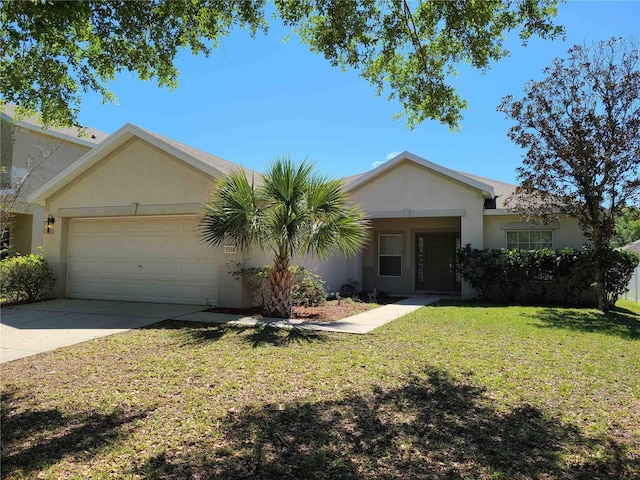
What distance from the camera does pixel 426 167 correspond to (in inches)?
587

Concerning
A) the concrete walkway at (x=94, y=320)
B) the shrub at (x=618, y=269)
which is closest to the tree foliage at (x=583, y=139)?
the shrub at (x=618, y=269)

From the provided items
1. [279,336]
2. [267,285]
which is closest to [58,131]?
[267,285]

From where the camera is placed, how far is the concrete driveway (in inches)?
289

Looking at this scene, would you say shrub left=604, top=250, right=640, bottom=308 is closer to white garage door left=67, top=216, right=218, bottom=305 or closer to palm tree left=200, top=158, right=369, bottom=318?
palm tree left=200, top=158, right=369, bottom=318

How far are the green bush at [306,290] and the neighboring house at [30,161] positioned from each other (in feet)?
34.6

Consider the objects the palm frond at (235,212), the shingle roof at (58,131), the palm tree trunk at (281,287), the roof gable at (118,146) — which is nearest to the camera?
the palm frond at (235,212)

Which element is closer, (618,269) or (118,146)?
(618,269)

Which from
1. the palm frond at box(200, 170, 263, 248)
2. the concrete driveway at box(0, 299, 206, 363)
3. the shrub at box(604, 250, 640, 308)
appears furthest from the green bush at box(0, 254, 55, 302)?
the shrub at box(604, 250, 640, 308)

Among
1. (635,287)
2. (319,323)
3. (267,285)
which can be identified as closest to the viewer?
(319,323)

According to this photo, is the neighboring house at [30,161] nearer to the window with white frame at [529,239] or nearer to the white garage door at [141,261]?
the white garage door at [141,261]

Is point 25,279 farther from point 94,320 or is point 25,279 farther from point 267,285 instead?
point 267,285

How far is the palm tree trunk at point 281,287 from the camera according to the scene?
9.87 metres

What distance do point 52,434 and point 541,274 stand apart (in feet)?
41.9

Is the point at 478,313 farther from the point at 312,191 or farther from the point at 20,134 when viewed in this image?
the point at 20,134
